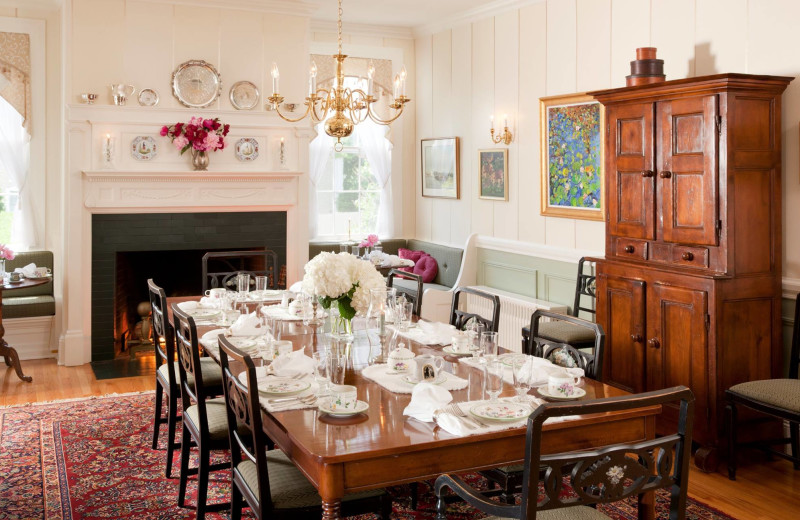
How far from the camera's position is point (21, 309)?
6715 mm

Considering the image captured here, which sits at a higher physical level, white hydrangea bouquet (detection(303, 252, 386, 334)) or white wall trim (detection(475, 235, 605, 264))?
white wall trim (detection(475, 235, 605, 264))

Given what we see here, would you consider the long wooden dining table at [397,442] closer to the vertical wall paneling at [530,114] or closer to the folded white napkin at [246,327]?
the folded white napkin at [246,327]

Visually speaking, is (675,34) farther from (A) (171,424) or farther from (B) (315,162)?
(B) (315,162)

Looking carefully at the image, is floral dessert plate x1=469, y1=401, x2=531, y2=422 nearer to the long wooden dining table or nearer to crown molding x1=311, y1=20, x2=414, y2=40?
the long wooden dining table

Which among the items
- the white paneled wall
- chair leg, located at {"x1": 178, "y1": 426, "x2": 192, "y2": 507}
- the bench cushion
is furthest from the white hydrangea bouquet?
the bench cushion

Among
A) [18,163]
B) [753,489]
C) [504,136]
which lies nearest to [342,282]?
[753,489]

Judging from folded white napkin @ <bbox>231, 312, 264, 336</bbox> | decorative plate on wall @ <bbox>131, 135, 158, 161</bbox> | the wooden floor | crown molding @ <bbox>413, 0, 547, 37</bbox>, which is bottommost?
the wooden floor

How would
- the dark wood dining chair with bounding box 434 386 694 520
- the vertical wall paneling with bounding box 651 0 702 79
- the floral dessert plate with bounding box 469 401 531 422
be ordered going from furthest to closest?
1. the vertical wall paneling with bounding box 651 0 702 79
2. the floral dessert plate with bounding box 469 401 531 422
3. the dark wood dining chair with bounding box 434 386 694 520

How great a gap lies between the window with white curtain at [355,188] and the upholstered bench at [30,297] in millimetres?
2541

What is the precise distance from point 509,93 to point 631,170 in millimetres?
2257

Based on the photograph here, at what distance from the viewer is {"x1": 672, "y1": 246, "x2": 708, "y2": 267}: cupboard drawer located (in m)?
4.29

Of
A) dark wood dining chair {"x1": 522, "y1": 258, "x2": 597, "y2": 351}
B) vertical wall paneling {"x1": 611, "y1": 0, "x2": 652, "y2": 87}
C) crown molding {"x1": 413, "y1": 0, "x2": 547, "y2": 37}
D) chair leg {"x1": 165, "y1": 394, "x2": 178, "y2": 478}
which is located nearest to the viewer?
chair leg {"x1": 165, "y1": 394, "x2": 178, "y2": 478}

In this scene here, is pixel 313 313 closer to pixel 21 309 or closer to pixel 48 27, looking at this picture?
pixel 21 309

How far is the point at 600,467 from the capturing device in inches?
81.5
